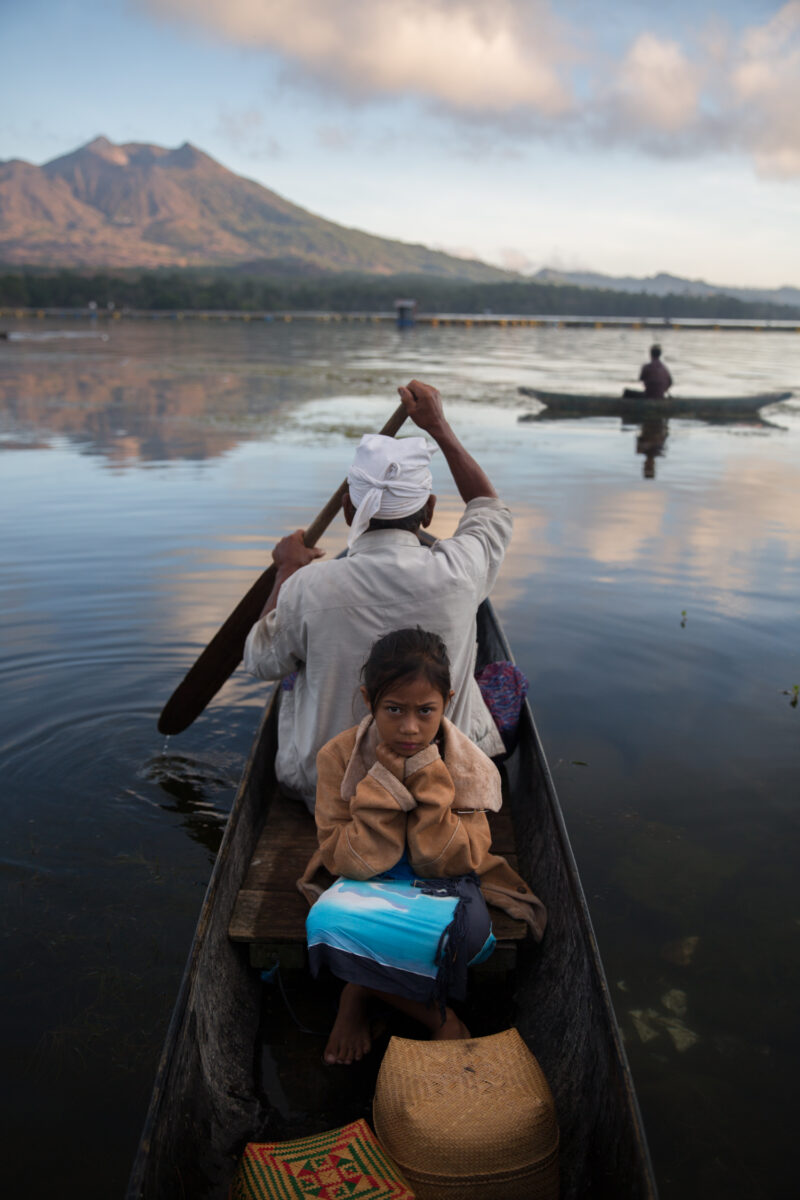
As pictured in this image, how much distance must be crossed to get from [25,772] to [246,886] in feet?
7.28

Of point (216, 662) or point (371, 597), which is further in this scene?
point (216, 662)

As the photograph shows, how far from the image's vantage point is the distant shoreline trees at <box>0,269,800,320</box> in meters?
84.9

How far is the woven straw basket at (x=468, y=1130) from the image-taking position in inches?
82.5

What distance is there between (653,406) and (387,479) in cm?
1813

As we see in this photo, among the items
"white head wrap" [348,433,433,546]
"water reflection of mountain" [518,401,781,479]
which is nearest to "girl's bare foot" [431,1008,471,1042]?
"white head wrap" [348,433,433,546]

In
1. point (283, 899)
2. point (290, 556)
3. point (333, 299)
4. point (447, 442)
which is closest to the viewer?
point (283, 899)

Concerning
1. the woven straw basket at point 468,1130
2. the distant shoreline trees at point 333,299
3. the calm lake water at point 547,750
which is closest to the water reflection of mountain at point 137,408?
the calm lake water at point 547,750

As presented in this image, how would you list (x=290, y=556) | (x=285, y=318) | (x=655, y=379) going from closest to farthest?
(x=290, y=556)
(x=655, y=379)
(x=285, y=318)

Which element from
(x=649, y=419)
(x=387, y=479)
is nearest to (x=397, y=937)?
(x=387, y=479)

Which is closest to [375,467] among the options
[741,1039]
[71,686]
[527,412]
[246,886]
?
[246,886]

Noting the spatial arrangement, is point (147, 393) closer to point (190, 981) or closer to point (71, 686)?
point (71, 686)

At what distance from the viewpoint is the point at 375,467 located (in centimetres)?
283

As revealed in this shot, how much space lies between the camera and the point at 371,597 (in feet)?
9.44

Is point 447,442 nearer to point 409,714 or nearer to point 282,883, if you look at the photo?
point 409,714
